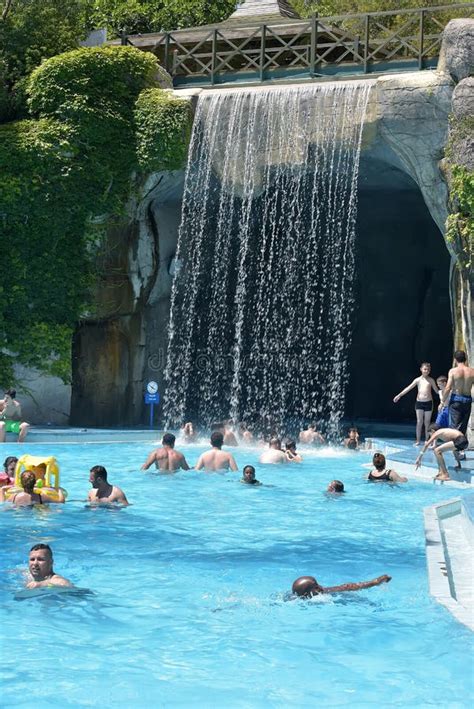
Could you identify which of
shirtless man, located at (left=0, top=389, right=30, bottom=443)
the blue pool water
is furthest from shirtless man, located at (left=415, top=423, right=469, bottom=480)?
shirtless man, located at (left=0, top=389, right=30, bottom=443)

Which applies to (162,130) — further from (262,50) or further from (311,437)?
(311,437)

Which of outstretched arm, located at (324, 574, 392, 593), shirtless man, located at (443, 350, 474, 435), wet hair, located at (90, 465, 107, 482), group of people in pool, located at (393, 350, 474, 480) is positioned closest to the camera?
outstretched arm, located at (324, 574, 392, 593)

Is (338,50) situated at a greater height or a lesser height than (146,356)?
Answer: greater

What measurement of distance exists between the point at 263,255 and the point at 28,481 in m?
12.3

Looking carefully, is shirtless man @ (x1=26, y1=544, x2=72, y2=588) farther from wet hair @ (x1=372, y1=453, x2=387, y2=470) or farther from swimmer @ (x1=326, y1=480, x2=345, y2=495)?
wet hair @ (x1=372, y1=453, x2=387, y2=470)

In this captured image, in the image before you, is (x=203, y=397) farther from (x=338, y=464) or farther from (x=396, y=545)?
(x=396, y=545)

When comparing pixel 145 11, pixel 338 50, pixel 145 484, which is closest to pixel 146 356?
pixel 338 50

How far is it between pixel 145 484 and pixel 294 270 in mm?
10765

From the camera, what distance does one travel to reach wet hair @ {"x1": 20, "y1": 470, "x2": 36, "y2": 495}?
1340 cm

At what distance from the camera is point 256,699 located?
7406 mm

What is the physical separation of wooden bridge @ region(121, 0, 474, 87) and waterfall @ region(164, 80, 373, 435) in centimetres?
117

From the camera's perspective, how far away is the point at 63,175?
928 inches

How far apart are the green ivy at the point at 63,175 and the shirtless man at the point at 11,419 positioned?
7.01 feet

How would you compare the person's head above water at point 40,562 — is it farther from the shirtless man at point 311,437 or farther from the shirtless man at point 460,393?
the shirtless man at point 311,437
